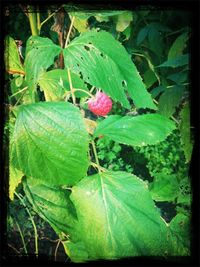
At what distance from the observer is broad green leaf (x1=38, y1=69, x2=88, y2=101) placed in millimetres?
620

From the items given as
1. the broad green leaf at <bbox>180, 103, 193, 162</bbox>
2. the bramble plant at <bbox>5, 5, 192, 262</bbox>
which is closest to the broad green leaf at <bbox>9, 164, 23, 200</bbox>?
the bramble plant at <bbox>5, 5, 192, 262</bbox>

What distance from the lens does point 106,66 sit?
57cm

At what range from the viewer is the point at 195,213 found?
666mm

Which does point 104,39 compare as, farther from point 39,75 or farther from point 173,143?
point 173,143

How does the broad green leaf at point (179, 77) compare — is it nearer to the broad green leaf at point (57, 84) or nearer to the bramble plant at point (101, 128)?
the bramble plant at point (101, 128)

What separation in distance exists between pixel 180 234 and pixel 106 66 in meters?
0.35

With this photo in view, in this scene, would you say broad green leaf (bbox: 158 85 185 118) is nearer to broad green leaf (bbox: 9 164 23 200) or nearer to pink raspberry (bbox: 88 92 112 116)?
pink raspberry (bbox: 88 92 112 116)

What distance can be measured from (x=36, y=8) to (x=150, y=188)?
1.35ft

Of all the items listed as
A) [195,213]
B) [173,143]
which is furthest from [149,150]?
[195,213]

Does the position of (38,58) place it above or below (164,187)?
above

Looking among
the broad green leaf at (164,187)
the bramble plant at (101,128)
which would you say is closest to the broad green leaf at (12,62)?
the bramble plant at (101,128)

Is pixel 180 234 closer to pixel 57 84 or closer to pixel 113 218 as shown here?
pixel 113 218

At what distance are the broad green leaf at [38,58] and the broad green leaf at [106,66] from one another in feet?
0.08

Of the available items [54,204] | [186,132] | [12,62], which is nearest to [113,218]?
[54,204]
